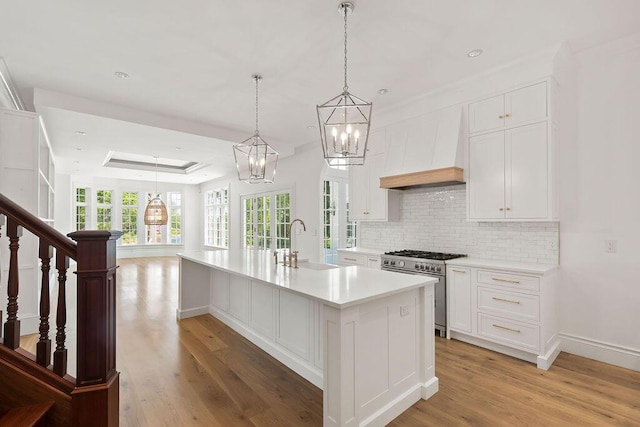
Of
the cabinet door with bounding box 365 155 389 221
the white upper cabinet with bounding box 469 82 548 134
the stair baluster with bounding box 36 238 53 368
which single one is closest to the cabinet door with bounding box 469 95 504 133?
the white upper cabinet with bounding box 469 82 548 134

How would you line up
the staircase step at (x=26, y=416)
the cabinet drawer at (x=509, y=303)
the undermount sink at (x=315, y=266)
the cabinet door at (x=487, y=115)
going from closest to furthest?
the staircase step at (x=26, y=416)
the cabinet drawer at (x=509, y=303)
the undermount sink at (x=315, y=266)
the cabinet door at (x=487, y=115)

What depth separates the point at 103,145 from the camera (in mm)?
5652

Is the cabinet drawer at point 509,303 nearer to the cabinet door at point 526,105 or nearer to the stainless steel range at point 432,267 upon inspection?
the stainless steel range at point 432,267

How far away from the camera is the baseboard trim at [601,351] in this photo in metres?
2.85

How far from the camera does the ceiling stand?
94.4 inches

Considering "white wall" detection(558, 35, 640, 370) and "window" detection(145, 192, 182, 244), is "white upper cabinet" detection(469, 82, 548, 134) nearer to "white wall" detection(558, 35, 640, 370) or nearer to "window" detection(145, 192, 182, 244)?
"white wall" detection(558, 35, 640, 370)

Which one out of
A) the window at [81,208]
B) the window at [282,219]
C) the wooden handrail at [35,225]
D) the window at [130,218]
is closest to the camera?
the wooden handrail at [35,225]

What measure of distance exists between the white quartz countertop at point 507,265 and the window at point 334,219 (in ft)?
10.1

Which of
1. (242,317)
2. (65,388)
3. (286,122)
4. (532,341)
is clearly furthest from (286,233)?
(65,388)

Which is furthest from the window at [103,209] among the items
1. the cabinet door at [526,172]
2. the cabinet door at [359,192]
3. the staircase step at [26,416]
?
the cabinet door at [526,172]

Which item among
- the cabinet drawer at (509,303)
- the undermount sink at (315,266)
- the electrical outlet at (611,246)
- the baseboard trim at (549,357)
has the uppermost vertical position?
the electrical outlet at (611,246)

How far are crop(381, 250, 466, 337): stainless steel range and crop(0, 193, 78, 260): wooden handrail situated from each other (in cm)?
324

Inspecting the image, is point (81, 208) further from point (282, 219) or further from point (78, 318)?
point (78, 318)

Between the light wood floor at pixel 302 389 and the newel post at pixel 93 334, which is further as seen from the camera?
the light wood floor at pixel 302 389
